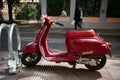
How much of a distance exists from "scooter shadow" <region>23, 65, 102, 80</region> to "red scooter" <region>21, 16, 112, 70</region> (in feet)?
0.77

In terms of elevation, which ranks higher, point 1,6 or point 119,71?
point 1,6

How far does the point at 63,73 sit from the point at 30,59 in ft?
3.41

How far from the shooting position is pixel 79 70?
5.98m

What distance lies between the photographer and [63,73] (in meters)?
5.73

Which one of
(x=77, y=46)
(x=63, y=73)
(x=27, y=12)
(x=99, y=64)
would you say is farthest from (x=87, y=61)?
(x=27, y=12)

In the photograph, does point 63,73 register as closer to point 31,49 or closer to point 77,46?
point 77,46

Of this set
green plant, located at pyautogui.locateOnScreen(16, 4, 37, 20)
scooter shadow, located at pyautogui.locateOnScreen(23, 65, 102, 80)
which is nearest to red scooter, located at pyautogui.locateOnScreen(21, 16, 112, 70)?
scooter shadow, located at pyautogui.locateOnScreen(23, 65, 102, 80)

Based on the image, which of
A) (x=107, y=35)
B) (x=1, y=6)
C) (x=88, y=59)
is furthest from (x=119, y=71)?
(x=1, y=6)

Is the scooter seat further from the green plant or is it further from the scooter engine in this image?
the green plant

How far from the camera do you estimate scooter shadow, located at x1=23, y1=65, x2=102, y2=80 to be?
17.9 feet

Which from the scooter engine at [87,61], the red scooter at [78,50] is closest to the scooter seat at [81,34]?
the red scooter at [78,50]

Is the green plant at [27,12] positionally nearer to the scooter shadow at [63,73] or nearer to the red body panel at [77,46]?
the scooter shadow at [63,73]

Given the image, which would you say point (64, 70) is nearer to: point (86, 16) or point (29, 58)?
point (29, 58)

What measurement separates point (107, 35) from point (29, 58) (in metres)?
7.97
